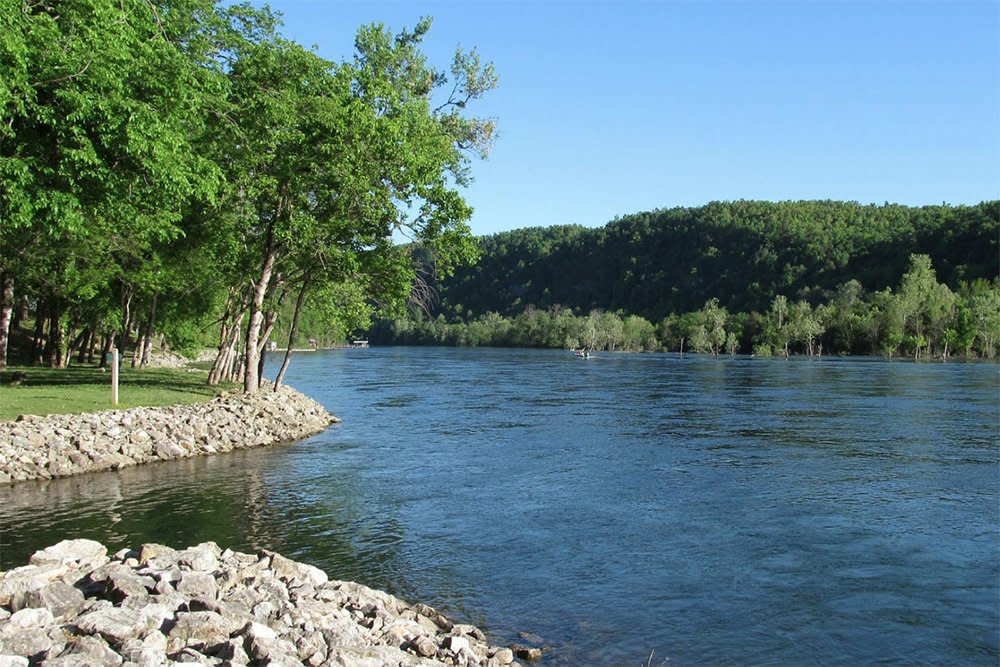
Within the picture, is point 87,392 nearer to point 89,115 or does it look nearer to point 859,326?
point 89,115

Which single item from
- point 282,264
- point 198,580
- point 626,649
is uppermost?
point 282,264

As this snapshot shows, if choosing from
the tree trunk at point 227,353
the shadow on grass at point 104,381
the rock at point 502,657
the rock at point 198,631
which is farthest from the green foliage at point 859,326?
the rock at point 198,631

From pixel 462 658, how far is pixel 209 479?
1266cm

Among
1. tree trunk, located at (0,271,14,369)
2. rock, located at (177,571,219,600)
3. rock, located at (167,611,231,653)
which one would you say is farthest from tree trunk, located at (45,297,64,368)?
rock, located at (167,611,231,653)

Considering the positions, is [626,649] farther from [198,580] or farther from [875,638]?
[198,580]

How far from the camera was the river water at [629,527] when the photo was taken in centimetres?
1058

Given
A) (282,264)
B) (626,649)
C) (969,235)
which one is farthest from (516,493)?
(969,235)

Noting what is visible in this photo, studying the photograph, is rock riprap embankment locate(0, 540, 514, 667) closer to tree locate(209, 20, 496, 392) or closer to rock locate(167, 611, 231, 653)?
rock locate(167, 611, 231, 653)

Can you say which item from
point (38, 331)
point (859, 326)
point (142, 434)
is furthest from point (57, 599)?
point (859, 326)

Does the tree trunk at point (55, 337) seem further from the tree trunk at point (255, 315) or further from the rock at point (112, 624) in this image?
the rock at point (112, 624)

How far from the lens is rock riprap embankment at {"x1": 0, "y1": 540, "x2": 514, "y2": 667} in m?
7.23

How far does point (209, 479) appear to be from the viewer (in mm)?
19500

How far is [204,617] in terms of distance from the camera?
26.2 ft

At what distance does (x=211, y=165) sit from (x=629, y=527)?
40.7 feet
